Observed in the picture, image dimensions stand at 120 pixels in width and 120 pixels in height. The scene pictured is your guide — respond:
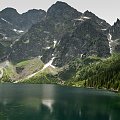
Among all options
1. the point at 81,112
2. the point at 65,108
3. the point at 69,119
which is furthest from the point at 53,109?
the point at 69,119

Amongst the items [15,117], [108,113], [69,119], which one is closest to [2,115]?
[15,117]

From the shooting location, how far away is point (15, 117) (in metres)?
125

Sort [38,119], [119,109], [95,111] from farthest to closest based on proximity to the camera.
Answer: [119,109] < [95,111] < [38,119]

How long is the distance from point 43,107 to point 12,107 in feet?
60.5

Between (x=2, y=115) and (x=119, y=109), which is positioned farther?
(x=119, y=109)

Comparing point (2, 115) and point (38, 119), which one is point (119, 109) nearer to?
point (38, 119)

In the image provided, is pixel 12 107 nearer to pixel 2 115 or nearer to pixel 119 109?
pixel 2 115

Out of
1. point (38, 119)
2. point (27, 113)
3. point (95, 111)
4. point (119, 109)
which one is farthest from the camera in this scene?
point (119, 109)

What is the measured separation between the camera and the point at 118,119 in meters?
127

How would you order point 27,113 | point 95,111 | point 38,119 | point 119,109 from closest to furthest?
point 38,119 → point 27,113 → point 95,111 → point 119,109

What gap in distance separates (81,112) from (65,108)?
583 inches

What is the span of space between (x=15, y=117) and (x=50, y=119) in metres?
14.8

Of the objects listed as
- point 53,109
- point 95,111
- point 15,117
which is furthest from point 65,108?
point 15,117

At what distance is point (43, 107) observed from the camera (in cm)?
16438
